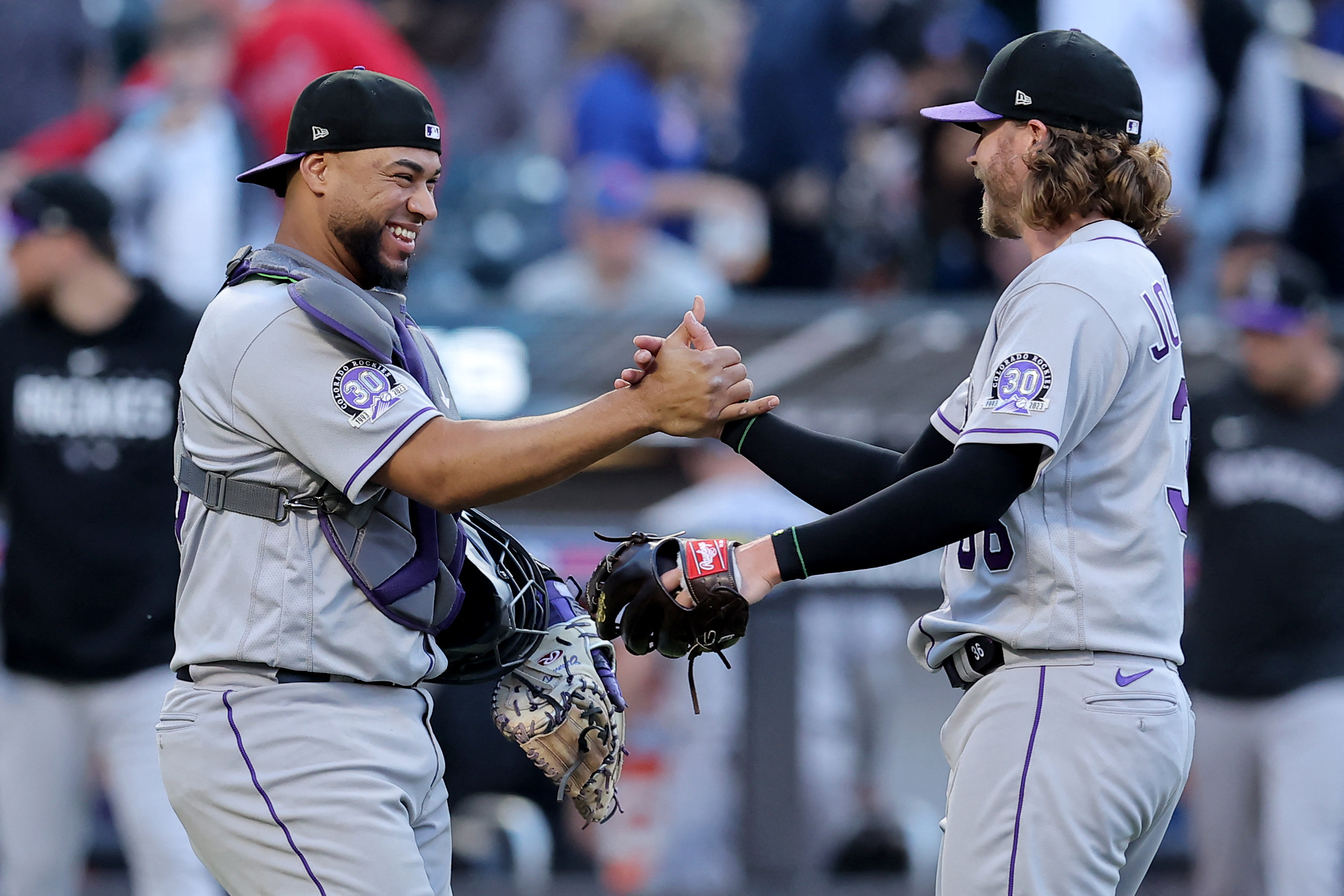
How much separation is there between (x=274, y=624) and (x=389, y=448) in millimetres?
398

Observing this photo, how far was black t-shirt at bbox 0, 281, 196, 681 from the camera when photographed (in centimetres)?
523

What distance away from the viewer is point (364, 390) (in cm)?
305

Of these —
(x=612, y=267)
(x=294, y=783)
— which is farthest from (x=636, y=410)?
(x=612, y=267)

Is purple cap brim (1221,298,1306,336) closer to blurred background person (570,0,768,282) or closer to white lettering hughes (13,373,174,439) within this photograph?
blurred background person (570,0,768,282)

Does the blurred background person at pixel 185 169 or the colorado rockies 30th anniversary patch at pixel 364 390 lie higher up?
the colorado rockies 30th anniversary patch at pixel 364 390

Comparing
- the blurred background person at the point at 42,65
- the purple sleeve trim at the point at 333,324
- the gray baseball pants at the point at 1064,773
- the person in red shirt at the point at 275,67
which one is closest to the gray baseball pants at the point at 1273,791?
the gray baseball pants at the point at 1064,773

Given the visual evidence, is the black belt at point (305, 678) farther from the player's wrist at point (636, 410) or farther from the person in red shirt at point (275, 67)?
the person in red shirt at point (275, 67)

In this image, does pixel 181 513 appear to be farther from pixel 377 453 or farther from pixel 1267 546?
pixel 1267 546

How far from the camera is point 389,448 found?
9.89ft

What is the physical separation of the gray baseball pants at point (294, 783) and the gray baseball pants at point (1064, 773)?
1.05 m

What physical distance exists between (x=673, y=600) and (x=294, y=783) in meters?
0.80

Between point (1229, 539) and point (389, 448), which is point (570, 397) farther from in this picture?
point (389, 448)

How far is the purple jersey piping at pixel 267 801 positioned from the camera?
3.01 m

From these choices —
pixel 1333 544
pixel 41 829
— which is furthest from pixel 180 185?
pixel 1333 544
